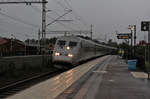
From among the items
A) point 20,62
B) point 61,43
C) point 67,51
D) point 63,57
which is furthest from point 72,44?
point 20,62

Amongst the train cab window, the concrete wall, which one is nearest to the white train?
the train cab window

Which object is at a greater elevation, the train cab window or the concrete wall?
the train cab window

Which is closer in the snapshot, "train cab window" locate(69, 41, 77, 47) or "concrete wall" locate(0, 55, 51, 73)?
"concrete wall" locate(0, 55, 51, 73)

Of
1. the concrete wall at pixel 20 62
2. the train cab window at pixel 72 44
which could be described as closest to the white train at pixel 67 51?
the train cab window at pixel 72 44

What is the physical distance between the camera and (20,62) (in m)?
15.7

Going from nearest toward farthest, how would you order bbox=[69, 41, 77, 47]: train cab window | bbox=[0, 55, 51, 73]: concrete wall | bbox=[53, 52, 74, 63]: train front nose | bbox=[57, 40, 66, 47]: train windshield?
bbox=[0, 55, 51, 73]: concrete wall
bbox=[53, 52, 74, 63]: train front nose
bbox=[57, 40, 66, 47]: train windshield
bbox=[69, 41, 77, 47]: train cab window

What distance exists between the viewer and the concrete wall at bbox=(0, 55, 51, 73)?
42.8ft

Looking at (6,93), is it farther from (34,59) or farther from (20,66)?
(34,59)

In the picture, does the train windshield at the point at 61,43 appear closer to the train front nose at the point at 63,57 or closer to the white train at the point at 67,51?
the white train at the point at 67,51

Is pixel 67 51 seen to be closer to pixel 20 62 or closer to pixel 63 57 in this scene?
pixel 63 57

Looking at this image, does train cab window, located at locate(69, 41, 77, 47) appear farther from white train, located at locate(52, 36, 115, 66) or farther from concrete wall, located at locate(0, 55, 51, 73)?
concrete wall, located at locate(0, 55, 51, 73)

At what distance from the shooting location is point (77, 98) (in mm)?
6914

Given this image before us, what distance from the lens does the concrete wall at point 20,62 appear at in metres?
13.1

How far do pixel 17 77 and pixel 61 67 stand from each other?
5.85 m
